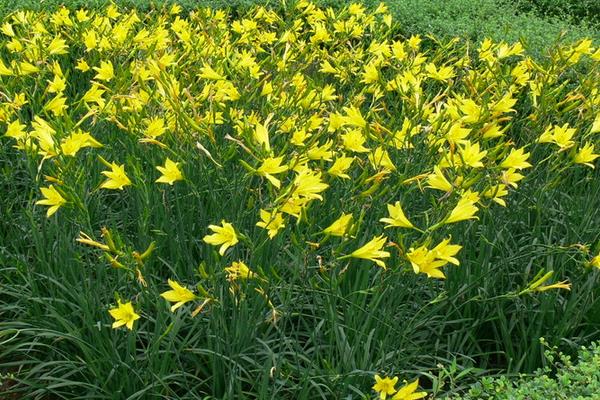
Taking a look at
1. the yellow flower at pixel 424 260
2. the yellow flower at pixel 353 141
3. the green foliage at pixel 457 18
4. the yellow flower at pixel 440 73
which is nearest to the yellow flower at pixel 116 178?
the yellow flower at pixel 353 141

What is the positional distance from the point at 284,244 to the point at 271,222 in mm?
750

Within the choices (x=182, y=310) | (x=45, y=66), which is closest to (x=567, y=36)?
(x=45, y=66)

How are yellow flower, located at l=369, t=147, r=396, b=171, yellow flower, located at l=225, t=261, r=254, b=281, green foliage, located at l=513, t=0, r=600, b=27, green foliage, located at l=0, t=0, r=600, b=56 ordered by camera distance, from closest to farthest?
yellow flower, located at l=225, t=261, r=254, b=281, yellow flower, located at l=369, t=147, r=396, b=171, green foliage, located at l=0, t=0, r=600, b=56, green foliage, located at l=513, t=0, r=600, b=27

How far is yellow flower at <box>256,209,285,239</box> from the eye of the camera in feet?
7.41

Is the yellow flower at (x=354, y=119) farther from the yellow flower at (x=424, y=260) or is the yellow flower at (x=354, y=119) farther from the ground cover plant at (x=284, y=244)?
the yellow flower at (x=424, y=260)

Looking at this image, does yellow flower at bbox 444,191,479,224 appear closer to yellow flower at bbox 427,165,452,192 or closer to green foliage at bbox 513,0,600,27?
yellow flower at bbox 427,165,452,192

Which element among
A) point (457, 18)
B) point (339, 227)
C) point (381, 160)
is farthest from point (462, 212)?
point (457, 18)

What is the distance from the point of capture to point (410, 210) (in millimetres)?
3342

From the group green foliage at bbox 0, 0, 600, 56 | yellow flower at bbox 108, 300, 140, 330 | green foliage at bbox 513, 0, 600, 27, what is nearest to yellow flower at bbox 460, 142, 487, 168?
yellow flower at bbox 108, 300, 140, 330

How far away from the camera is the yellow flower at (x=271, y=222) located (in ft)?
7.41

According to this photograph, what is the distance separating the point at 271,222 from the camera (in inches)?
90.3

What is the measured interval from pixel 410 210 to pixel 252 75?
0.86 metres

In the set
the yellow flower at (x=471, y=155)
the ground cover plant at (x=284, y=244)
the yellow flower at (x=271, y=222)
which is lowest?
the ground cover plant at (x=284, y=244)

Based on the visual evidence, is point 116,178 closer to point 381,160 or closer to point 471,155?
point 381,160
